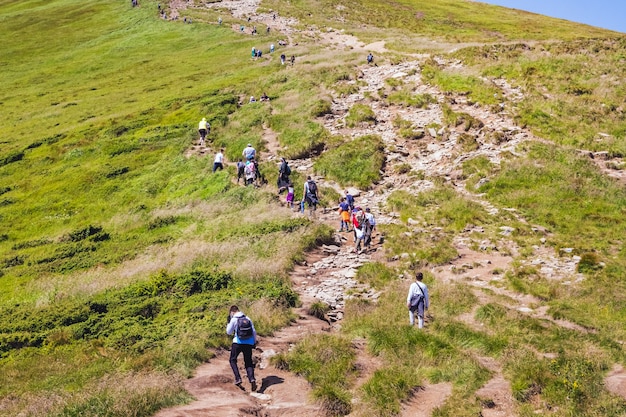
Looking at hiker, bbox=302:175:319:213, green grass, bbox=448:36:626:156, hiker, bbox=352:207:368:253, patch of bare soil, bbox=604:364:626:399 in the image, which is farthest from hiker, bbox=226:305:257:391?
green grass, bbox=448:36:626:156

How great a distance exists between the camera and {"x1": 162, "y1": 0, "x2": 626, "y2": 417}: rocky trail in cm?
1248

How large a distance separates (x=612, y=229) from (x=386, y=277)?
1018cm

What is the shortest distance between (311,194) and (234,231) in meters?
4.92

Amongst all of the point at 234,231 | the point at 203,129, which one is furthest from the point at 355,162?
the point at 203,129

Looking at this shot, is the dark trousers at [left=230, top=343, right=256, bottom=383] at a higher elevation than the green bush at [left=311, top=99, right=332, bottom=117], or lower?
lower

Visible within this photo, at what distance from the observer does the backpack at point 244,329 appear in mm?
13266

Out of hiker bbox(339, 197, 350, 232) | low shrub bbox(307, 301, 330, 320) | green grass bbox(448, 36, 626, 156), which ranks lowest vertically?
low shrub bbox(307, 301, 330, 320)

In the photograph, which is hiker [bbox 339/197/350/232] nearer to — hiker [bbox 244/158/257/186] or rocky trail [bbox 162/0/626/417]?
rocky trail [bbox 162/0/626/417]

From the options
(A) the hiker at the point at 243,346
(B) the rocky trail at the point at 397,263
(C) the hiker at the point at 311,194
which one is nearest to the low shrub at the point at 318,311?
(B) the rocky trail at the point at 397,263

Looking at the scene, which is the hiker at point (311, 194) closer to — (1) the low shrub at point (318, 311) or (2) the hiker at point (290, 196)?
(2) the hiker at point (290, 196)

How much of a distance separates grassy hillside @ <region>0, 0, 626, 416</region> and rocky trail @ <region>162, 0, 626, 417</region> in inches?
19.6

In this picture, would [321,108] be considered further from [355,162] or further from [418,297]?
[418,297]

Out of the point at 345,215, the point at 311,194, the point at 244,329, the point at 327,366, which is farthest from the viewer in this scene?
the point at 311,194

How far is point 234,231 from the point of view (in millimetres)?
27375
